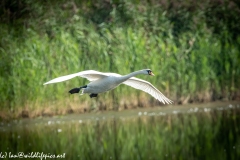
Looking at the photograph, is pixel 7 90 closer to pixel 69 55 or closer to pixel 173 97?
pixel 69 55

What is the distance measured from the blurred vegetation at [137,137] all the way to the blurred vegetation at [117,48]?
2.60 ft

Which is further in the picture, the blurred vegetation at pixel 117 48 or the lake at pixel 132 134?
the blurred vegetation at pixel 117 48

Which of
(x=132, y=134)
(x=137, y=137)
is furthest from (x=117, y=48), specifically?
(x=137, y=137)

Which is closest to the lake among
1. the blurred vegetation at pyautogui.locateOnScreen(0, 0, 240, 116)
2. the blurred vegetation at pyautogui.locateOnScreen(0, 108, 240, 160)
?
the blurred vegetation at pyautogui.locateOnScreen(0, 108, 240, 160)

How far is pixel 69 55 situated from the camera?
19406 mm

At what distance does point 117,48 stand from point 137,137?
312 cm

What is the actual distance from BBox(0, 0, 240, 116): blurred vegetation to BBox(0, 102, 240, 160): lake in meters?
0.46

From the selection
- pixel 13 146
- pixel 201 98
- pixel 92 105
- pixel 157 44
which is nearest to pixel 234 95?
pixel 201 98

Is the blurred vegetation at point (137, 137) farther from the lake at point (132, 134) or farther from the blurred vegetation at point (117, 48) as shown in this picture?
the blurred vegetation at point (117, 48)

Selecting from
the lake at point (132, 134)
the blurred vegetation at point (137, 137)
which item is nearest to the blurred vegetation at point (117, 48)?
the lake at point (132, 134)

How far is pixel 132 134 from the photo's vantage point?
58.1ft

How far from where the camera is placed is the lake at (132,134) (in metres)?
16.1

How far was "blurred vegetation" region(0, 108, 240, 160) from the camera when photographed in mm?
16172

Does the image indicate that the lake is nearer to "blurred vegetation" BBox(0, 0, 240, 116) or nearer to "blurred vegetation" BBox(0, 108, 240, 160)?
"blurred vegetation" BBox(0, 108, 240, 160)
